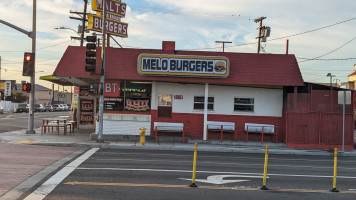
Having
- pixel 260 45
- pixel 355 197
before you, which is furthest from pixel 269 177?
pixel 260 45

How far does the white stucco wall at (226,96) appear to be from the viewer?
2073cm

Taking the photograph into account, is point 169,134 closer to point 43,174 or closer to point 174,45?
point 174,45

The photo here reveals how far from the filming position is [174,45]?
20641 mm

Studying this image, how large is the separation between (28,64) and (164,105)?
7865 mm

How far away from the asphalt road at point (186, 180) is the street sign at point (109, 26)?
13.5m

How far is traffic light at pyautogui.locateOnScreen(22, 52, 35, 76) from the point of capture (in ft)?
66.5

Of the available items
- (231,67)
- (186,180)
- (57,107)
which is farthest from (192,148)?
(57,107)

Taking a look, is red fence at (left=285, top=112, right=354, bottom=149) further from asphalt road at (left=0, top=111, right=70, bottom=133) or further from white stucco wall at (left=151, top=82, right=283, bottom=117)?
asphalt road at (left=0, top=111, right=70, bottom=133)

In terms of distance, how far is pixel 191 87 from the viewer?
2083cm

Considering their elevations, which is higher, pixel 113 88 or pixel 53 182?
pixel 113 88

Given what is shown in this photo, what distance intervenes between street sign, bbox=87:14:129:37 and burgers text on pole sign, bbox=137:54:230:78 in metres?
6.58

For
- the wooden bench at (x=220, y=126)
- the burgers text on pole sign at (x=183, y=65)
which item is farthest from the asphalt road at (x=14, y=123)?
the wooden bench at (x=220, y=126)

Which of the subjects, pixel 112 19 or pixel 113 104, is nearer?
pixel 113 104

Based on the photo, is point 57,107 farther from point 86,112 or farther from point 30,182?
point 30,182
